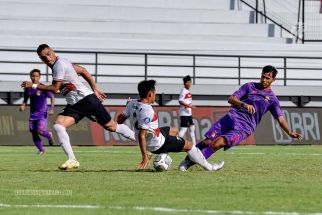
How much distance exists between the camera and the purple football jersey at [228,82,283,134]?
1478 centimetres

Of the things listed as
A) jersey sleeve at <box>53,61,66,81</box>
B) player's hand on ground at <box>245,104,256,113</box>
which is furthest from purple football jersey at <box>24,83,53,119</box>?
player's hand on ground at <box>245,104,256,113</box>

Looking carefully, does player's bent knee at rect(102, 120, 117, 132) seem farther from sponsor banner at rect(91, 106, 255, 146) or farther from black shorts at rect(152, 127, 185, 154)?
sponsor banner at rect(91, 106, 255, 146)

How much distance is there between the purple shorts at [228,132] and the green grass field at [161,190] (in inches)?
19.0

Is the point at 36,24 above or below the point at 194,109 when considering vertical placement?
above

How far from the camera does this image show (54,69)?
14.6 meters

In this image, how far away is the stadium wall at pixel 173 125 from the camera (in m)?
27.8

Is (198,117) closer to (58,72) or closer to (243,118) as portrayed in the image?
(243,118)

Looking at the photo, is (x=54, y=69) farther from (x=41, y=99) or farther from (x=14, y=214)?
(x=41, y=99)

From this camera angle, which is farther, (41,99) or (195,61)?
(195,61)

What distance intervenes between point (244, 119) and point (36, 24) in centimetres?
2207

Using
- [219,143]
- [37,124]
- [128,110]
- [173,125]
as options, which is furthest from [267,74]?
[173,125]

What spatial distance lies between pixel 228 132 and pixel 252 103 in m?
A: 0.61

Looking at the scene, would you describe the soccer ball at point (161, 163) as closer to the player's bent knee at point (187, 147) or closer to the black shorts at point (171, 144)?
the black shorts at point (171, 144)

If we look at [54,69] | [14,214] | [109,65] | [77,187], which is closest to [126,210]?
[14,214]
